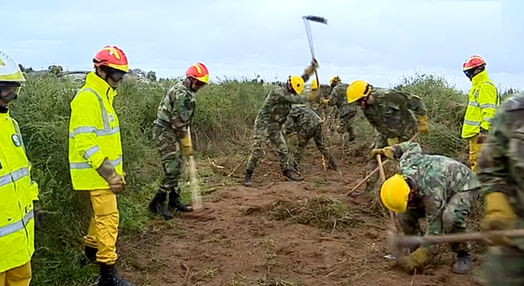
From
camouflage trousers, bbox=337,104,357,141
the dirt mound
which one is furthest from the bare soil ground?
camouflage trousers, bbox=337,104,357,141

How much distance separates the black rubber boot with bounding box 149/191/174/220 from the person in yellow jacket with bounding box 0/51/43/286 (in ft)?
11.5

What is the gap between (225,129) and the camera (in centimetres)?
1345

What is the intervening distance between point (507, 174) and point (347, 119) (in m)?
9.65

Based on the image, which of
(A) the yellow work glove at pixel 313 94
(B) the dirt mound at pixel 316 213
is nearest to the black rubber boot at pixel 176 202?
(B) the dirt mound at pixel 316 213

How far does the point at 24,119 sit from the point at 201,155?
6710 millimetres

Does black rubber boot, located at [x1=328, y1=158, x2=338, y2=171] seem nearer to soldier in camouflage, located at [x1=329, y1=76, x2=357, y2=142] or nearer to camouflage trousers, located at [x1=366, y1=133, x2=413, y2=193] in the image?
soldier in camouflage, located at [x1=329, y1=76, x2=357, y2=142]

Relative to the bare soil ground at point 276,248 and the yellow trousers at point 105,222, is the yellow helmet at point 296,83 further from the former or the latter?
the yellow trousers at point 105,222

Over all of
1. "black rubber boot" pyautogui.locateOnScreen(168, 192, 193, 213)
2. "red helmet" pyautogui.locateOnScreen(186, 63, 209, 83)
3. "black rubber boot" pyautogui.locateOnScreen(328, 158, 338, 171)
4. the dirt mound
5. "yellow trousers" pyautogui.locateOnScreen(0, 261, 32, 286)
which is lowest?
the dirt mound

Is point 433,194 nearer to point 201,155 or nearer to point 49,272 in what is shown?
point 49,272

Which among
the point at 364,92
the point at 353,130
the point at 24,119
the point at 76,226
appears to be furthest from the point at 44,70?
the point at 353,130

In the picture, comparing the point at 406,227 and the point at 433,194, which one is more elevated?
the point at 433,194

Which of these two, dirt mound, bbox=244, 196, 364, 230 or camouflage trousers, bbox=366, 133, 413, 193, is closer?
dirt mound, bbox=244, 196, 364, 230

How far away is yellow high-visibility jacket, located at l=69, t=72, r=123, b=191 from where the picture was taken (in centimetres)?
441

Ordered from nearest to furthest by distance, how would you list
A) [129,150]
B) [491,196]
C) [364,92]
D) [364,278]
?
1. [491,196]
2. [364,278]
3. [129,150]
4. [364,92]
